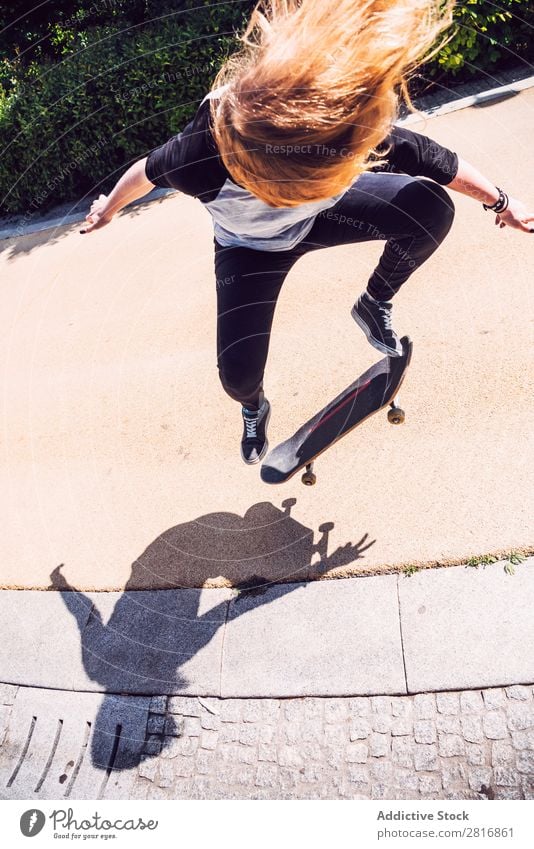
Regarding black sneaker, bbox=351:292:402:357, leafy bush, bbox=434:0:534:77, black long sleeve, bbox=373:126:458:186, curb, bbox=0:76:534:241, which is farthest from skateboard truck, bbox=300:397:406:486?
leafy bush, bbox=434:0:534:77

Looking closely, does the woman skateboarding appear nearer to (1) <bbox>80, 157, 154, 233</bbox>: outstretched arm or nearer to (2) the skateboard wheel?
(1) <bbox>80, 157, 154, 233</bbox>: outstretched arm

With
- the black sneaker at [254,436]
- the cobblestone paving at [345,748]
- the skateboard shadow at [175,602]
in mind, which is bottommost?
the cobblestone paving at [345,748]

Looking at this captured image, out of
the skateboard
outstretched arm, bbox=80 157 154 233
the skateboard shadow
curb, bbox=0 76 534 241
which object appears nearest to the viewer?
outstretched arm, bbox=80 157 154 233

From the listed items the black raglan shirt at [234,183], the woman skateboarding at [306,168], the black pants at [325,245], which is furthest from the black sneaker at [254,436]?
the black raglan shirt at [234,183]

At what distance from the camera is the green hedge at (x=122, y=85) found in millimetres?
7898

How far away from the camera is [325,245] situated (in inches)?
150

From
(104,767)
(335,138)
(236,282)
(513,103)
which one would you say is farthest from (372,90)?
(513,103)

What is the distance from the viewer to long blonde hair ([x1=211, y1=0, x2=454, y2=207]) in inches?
101

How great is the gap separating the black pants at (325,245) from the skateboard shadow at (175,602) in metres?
1.12

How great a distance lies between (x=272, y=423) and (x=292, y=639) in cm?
174

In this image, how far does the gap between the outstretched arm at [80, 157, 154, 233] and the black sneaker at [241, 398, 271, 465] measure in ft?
5.04

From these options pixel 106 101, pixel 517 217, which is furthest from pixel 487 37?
pixel 517 217

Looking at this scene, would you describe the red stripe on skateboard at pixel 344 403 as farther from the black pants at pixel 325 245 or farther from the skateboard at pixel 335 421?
the black pants at pixel 325 245
